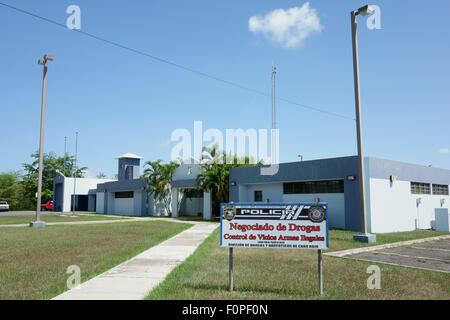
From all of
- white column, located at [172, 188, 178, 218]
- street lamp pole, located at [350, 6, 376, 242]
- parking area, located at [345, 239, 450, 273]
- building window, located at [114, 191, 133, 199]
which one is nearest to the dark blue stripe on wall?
street lamp pole, located at [350, 6, 376, 242]

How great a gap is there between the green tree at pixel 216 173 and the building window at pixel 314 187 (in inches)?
266

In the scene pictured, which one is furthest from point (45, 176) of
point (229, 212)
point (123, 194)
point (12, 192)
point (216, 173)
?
point (229, 212)

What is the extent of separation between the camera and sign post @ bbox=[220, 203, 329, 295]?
640cm

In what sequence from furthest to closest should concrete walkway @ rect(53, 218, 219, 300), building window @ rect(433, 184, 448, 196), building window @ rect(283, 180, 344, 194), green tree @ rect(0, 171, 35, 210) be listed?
1. green tree @ rect(0, 171, 35, 210)
2. building window @ rect(433, 184, 448, 196)
3. building window @ rect(283, 180, 344, 194)
4. concrete walkway @ rect(53, 218, 219, 300)

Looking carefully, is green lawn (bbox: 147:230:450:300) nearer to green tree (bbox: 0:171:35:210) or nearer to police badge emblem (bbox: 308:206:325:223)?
police badge emblem (bbox: 308:206:325:223)

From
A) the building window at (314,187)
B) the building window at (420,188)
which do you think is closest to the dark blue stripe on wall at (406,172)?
the building window at (420,188)

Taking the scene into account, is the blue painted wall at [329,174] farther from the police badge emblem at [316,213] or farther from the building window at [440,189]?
the police badge emblem at [316,213]

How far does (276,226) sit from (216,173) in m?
22.8

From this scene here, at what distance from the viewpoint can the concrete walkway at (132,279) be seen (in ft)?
20.2

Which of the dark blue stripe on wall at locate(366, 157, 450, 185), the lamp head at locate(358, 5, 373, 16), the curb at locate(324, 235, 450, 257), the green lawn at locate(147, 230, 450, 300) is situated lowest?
the curb at locate(324, 235, 450, 257)

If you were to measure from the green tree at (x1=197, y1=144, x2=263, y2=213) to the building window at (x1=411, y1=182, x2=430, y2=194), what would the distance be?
521 inches

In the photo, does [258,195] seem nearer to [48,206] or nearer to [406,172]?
[406,172]

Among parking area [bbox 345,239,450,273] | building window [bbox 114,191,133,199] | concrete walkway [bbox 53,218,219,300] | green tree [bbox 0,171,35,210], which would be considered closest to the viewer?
concrete walkway [bbox 53,218,219,300]
